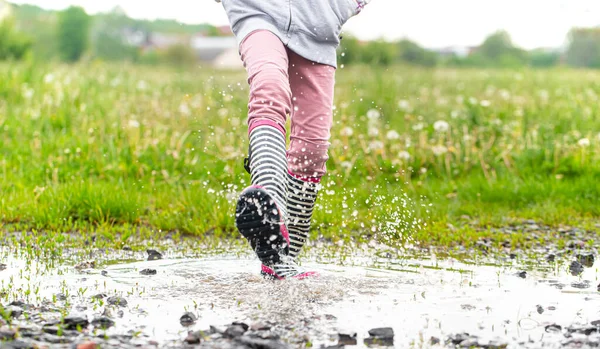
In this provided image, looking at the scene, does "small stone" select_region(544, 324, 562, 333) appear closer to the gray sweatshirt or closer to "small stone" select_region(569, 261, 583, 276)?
"small stone" select_region(569, 261, 583, 276)

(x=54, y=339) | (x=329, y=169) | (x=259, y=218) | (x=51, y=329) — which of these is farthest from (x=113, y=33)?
(x=54, y=339)

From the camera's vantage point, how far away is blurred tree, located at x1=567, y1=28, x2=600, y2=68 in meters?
34.7

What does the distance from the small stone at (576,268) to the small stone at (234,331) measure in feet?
7.59

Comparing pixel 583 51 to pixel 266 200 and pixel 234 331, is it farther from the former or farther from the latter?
pixel 234 331

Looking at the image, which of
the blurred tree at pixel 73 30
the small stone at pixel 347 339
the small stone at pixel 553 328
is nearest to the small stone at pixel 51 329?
the small stone at pixel 347 339

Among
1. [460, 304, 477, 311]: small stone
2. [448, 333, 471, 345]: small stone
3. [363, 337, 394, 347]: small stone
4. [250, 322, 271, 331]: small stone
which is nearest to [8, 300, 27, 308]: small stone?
[250, 322, 271, 331]: small stone

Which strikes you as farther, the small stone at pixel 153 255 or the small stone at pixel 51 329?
the small stone at pixel 153 255

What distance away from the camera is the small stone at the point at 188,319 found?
316 cm

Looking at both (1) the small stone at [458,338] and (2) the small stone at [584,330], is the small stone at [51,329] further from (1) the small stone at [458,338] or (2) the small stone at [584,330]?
(2) the small stone at [584,330]

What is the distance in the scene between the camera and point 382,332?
3010 mm

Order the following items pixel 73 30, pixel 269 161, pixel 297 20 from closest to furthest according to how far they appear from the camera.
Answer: pixel 269 161, pixel 297 20, pixel 73 30

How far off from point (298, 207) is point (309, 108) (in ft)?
1.88

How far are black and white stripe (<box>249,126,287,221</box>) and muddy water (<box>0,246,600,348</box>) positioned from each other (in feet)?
1.68

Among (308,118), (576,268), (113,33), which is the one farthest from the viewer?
(113,33)
